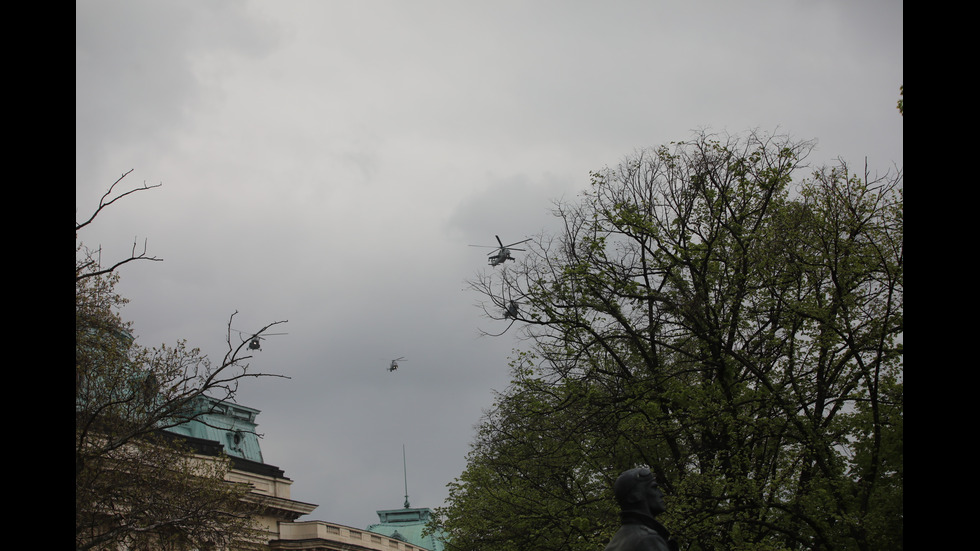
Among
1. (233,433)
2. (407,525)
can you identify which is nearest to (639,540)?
(233,433)

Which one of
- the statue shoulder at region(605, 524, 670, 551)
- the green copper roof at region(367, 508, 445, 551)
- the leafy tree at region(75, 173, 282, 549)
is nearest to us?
the statue shoulder at region(605, 524, 670, 551)

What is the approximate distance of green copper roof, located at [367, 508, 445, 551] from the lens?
8800 centimetres

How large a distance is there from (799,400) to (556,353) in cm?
785

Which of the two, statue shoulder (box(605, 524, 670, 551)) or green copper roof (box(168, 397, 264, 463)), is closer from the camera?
statue shoulder (box(605, 524, 670, 551))

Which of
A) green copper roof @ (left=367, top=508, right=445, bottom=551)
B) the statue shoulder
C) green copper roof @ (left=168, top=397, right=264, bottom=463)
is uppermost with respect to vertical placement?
green copper roof @ (left=168, top=397, right=264, bottom=463)

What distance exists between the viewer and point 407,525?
93.2m

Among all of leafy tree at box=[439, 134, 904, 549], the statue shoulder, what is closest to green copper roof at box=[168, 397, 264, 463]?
leafy tree at box=[439, 134, 904, 549]

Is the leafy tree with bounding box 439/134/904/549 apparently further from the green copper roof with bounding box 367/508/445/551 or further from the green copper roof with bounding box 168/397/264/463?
the green copper roof with bounding box 367/508/445/551

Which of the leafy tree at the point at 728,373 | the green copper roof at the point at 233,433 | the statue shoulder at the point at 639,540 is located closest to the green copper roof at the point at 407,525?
the green copper roof at the point at 233,433

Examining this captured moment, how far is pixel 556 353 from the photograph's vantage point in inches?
1084
